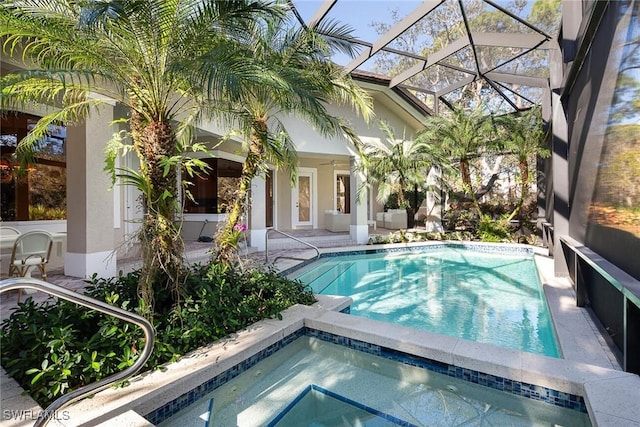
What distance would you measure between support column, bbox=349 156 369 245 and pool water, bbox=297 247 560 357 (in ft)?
4.97

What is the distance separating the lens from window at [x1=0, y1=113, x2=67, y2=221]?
7.89m

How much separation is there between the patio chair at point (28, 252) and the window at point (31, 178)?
2.67 meters

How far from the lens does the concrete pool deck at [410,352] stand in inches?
109

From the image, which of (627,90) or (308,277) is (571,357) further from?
(308,277)

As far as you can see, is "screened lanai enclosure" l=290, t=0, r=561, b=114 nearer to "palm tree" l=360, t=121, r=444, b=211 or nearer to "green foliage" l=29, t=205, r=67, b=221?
"palm tree" l=360, t=121, r=444, b=211

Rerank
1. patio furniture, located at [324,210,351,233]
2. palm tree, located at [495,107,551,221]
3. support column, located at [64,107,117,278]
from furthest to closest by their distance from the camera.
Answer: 1. patio furniture, located at [324,210,351,233]
2. palm tree, located at [495,107,551,221]
3. support column, located at [64,107,117,278]

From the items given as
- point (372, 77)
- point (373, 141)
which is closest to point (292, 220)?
point (373, 141)

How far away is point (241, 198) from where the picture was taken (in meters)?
6.37

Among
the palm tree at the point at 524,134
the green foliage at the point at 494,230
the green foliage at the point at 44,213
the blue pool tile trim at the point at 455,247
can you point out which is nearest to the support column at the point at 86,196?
the green foliage at the point at 44,213

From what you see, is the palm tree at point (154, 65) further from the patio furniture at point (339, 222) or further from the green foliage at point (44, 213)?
the patio furniture at point (339, 222)

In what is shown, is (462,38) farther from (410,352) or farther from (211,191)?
(410,352)

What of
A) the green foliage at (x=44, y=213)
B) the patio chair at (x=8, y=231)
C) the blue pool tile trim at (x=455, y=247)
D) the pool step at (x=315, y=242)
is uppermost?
the green foliage at (x=44, y=213)

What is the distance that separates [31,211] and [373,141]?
12.1 m

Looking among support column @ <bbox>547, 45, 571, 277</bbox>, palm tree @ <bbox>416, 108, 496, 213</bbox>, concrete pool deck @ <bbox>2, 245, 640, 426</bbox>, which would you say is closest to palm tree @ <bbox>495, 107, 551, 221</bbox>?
palm tree @ <bbox>416, 108, 496, 213</bbox>
